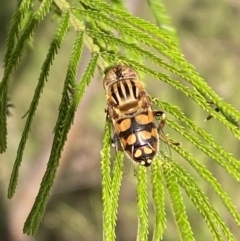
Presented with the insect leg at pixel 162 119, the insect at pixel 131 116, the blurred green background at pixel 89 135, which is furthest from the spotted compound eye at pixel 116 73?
the blurred green background at pixel 89 135

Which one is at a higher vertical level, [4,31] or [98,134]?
[4,31]

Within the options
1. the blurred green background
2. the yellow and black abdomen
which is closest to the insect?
the yellow and black abdomen

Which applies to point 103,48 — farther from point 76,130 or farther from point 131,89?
point 76,130

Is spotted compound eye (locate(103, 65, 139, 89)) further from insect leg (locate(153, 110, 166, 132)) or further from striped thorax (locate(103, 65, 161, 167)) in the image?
insect leg (locate(153, 110, 166, 132))

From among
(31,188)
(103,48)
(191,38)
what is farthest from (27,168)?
(103,48)

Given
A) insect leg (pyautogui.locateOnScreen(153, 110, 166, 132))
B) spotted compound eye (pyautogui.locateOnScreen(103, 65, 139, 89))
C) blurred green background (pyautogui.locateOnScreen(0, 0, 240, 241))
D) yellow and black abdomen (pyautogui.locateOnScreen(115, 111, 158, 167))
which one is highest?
blurred green background (pyautogui.locateOnScreen(0, 0, 240, 241))

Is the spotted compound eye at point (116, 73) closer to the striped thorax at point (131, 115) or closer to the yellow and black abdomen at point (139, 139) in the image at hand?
the striped thorax at point (131, 115)

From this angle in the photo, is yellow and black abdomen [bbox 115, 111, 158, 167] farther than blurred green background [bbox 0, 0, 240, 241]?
No

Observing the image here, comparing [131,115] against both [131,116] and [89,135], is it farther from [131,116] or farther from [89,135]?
[89,135]
